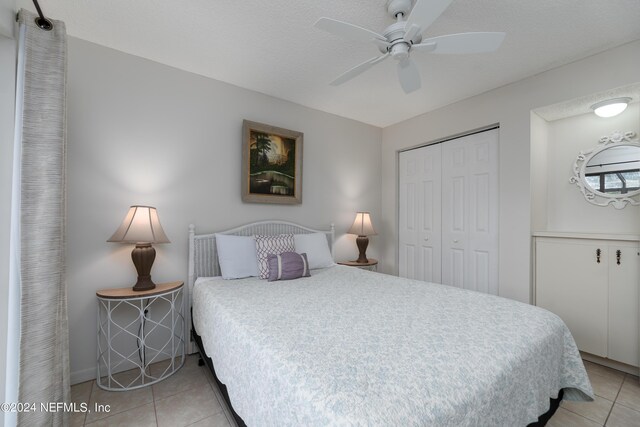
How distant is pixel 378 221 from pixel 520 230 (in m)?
1.84

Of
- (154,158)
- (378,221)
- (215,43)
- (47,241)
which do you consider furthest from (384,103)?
(47,241)

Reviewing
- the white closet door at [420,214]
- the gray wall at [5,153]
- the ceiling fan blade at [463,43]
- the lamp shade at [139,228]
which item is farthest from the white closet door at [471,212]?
the gray wall at [5,153]

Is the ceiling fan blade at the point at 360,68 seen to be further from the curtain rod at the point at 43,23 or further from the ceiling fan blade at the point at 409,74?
the curtain rod at the point at 43,23

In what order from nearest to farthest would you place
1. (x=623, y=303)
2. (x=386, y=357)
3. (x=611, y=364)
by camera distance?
(x=386, y=357) < (x=623, y=303) < (x=611, y=364)

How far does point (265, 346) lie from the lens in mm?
1228

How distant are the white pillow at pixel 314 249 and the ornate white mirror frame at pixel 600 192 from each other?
2.58 meters

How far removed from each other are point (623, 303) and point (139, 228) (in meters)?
3.82

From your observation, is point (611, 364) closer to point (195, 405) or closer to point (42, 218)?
point (195, 405)

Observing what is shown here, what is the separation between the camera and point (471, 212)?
10.6ft

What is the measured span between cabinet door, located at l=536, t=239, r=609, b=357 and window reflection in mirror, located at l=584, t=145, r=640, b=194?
2.04 ft

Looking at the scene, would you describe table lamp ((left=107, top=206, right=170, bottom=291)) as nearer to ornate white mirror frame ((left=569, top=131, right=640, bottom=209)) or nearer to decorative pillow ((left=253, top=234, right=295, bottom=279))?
decorative pillow ((left=253, top=234, right=295, bottom=279))

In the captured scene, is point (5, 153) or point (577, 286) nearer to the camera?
point (5, 153)

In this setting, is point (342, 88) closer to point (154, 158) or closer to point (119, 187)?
point (154, 158)

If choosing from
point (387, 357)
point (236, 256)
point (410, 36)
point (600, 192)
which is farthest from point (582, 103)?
point (236, 256)
